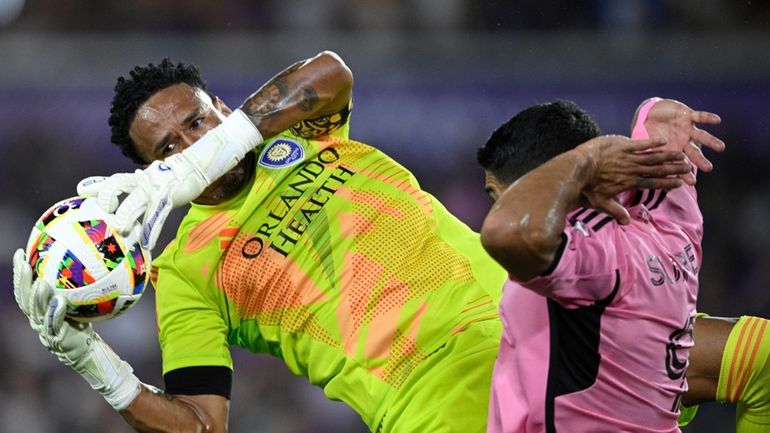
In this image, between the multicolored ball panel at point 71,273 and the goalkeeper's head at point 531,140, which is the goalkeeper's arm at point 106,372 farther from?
the goalkeeper's head at point 531,140

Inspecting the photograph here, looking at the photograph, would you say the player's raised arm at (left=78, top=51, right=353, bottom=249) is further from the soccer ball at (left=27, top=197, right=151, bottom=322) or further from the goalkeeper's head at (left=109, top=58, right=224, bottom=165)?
the goalkeeper's head at (left=109, top=58, right=224, bottom=165)

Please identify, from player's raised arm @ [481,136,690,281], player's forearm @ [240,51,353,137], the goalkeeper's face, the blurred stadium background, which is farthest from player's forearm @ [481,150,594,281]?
the blurred stadium background

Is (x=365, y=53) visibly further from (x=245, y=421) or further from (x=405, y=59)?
(x=245, y=421)

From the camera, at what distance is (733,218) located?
8023mm

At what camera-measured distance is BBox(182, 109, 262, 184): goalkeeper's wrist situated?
3.49m

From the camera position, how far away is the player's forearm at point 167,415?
143 inches

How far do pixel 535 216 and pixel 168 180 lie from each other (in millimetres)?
1399

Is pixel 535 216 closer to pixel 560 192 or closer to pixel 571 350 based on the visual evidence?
pixel 560 192

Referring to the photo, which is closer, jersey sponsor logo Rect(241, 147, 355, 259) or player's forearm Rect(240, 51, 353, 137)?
player's forearm Rect(240, 51, 353, 137)

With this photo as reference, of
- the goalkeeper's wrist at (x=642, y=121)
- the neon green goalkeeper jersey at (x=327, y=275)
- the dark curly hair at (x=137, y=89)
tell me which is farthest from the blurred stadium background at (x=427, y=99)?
the goalkeeper's wrist at (x=642, y=121)

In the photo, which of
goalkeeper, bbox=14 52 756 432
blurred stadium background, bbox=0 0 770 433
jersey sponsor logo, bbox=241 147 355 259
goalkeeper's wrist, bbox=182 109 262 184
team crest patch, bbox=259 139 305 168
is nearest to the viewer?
goalkeeper's wrist, bbox=182 109 262 184

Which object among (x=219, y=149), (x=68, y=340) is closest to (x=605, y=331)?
(x=219, y=149)

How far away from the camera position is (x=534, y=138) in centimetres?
292

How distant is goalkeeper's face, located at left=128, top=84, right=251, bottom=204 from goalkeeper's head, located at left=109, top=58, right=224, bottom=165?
2 centimetres
